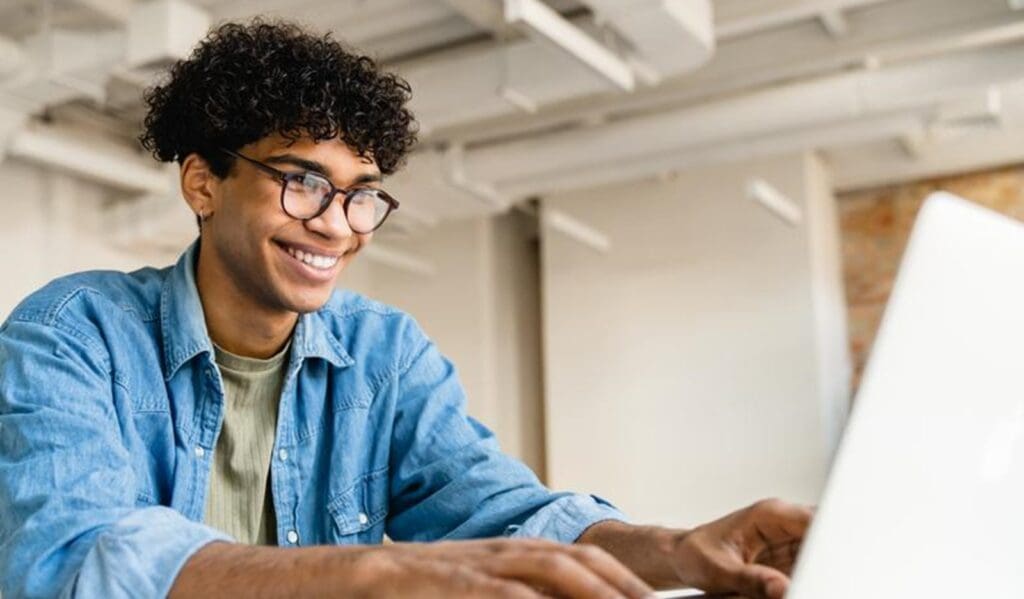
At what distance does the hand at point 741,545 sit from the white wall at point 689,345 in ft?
14.5

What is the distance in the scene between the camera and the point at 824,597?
0.58 meters

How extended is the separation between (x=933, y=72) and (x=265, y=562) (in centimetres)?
397

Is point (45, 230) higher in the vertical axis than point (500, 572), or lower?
higher

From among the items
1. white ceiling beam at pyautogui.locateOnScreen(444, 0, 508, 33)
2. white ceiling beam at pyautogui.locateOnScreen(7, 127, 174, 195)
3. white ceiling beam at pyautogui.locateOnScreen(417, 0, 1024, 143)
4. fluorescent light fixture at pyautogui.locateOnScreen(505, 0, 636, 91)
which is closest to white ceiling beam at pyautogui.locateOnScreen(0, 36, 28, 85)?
white ceiling beam at pyautogui.locateOnScreen(7, 127, 174, 195)

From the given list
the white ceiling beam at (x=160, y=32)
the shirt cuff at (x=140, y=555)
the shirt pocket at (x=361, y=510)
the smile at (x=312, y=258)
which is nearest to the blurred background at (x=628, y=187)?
the white ceiling beam at (x=160, y=32)

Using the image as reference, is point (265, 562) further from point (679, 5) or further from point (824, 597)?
point (679, 5)

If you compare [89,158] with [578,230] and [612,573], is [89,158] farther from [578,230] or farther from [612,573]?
[612,573]

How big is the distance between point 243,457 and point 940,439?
966 millimetres

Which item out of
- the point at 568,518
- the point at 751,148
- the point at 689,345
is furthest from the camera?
the point at 689,345

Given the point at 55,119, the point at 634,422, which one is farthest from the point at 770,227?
the point at 55,119

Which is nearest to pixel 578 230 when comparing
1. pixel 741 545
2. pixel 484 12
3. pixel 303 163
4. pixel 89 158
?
pixel 484 12

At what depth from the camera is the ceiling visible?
3.86 metres

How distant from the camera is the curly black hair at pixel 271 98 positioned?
144cm

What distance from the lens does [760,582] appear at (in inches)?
32.9
